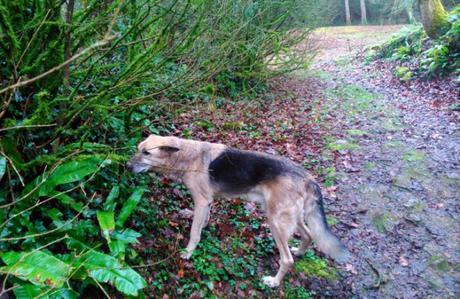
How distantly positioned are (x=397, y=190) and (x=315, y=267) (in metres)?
2.99

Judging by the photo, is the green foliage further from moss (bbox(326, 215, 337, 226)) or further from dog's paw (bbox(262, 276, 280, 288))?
dog's paw (bbox(262, 276, 280, 288))

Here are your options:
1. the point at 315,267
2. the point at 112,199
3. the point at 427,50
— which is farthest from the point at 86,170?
the point at 427,50

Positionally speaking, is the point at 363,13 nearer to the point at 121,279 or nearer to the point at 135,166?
the point at 135,166

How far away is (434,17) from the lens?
14977 millimetres

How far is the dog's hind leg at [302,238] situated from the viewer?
5.17m

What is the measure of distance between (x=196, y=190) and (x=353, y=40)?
933 inches

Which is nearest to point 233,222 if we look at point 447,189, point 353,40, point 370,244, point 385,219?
point 370,244

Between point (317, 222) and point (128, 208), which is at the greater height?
point (128, 208)


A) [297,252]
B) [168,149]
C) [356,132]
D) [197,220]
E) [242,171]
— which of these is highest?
[168,149]

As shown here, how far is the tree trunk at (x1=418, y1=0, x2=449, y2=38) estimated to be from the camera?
48.4 ft

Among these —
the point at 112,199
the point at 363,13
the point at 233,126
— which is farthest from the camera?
the point at 363,13

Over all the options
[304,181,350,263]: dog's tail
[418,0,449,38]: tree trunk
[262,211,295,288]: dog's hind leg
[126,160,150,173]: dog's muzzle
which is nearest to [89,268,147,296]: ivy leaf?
[126,160,150,173]: dog's muzzle

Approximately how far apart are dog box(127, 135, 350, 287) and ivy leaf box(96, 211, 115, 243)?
0.91m

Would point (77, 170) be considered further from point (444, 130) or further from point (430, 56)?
point (430, 56)
